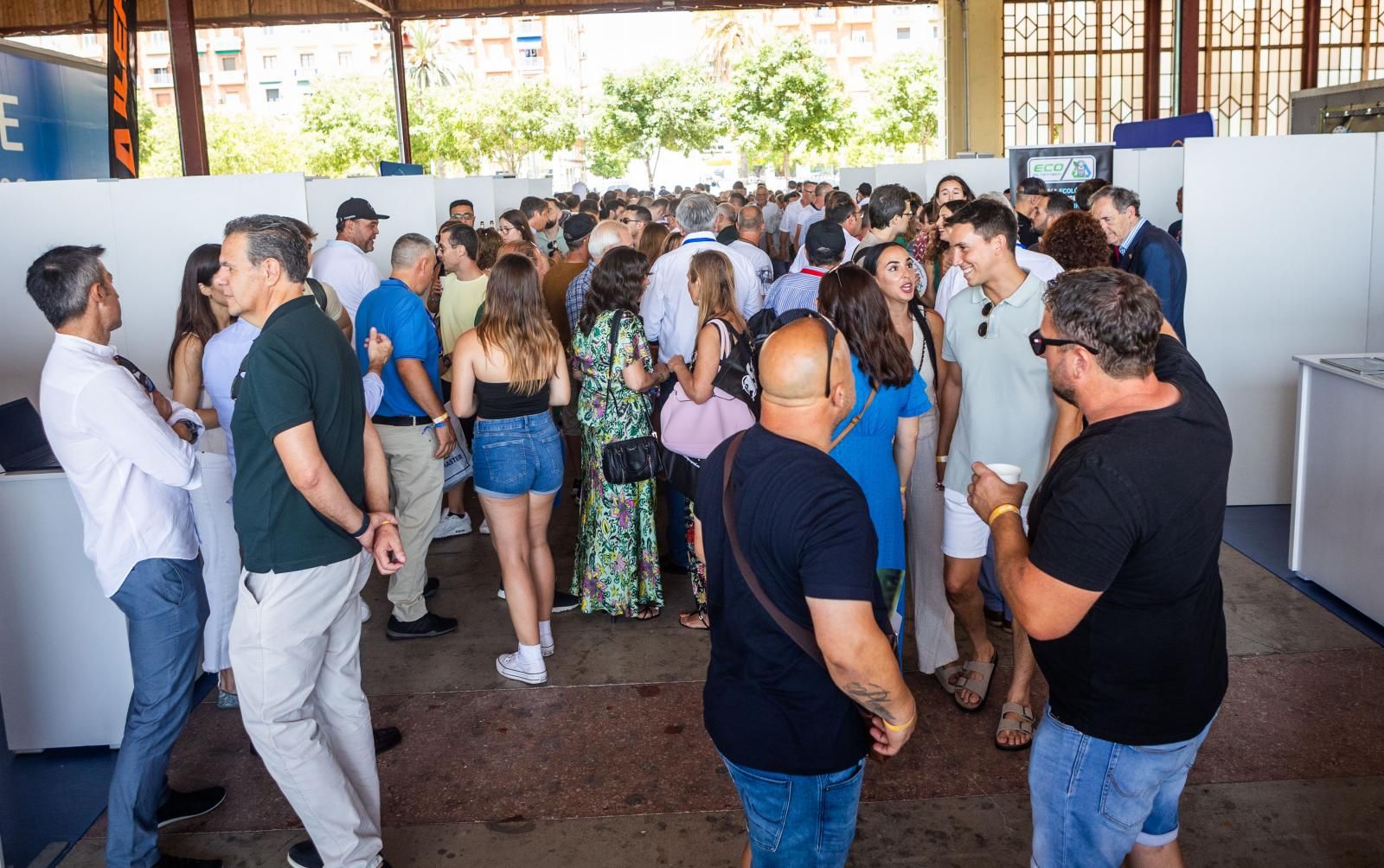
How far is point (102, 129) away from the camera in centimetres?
1266

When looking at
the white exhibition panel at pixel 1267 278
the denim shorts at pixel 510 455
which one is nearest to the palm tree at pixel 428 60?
the white exhibition panel at pixel 1267 278

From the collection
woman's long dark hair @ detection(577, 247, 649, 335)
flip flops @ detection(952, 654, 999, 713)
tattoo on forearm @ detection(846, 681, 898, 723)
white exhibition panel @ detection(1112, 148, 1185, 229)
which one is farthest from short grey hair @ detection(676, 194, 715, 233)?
tattoo on forearm @ detection(846, 681, 898, 723)

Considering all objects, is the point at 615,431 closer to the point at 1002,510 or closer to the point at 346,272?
the point at 346,272

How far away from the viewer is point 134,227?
564cm

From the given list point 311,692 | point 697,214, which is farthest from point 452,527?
point 311,692

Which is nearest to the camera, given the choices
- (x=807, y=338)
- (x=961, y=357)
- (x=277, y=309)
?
(x=807, y=338)

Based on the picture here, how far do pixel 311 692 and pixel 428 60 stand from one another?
5069 centimetres

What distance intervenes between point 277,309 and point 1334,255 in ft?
19.0

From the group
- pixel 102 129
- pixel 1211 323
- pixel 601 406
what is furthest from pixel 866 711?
pixel 102 129

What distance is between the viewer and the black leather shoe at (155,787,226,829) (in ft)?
11.6

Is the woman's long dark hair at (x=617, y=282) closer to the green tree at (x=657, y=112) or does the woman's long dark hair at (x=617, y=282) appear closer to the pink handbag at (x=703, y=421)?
the pink handbag at (x=703, y=421)

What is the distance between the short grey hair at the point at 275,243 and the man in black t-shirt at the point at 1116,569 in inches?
70.6

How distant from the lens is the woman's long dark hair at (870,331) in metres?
3.54

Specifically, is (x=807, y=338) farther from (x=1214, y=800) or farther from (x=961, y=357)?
(x=1214, y=800)
